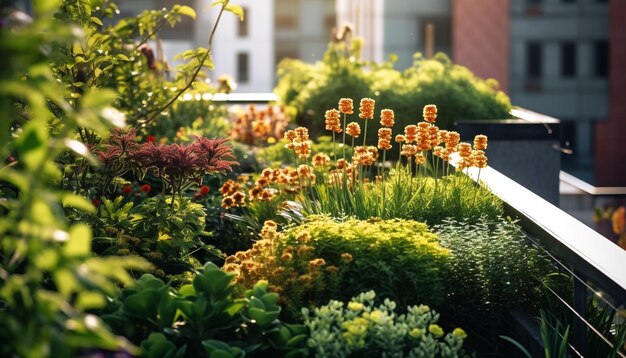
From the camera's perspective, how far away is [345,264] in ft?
17.6

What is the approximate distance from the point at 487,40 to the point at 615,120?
6.59 metres

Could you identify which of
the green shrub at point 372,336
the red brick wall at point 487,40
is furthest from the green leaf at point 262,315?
the red brick wall at point 487,40

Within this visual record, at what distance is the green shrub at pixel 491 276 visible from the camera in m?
5.64

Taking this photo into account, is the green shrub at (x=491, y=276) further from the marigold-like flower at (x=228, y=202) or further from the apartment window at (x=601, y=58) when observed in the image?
the apartment window at (x=601, y=58)

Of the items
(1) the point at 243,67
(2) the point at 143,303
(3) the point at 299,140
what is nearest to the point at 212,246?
(3) the point at 299,140

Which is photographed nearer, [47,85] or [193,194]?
[47,85]

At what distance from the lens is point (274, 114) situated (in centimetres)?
1273

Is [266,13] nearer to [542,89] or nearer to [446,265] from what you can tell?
[542,89]

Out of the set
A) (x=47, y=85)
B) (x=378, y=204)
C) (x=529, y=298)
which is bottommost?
(x=529, y=298)

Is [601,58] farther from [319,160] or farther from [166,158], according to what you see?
[166,158]

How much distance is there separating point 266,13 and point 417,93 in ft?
181

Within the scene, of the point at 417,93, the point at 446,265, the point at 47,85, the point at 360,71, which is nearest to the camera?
the point at 47,85

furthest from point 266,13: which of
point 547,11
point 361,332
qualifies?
point 361,332

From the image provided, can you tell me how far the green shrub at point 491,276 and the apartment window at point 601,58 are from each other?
156 feet
